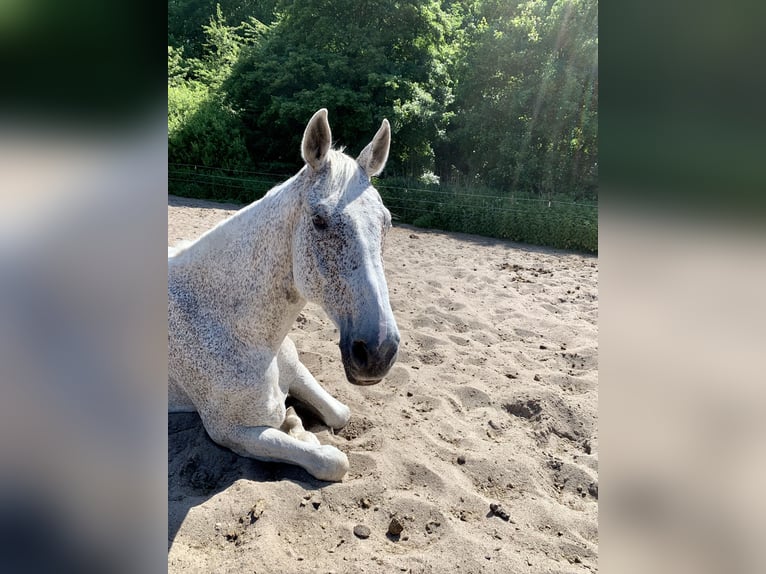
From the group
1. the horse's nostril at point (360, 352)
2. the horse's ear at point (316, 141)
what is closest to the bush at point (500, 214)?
the horse's ear at point (316, 141)

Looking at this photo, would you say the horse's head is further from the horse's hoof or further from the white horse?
the horse's hoof

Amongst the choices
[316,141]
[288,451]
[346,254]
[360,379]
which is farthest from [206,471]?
[316,141]

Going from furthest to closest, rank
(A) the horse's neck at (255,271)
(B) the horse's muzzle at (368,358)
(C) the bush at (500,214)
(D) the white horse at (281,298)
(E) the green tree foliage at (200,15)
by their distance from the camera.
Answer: (E) the green tree foliage at (200,15)
(C) the bush at (500,214)
(A) the horse's neck at (255,271)
(D) the white horse at (281,298)
(B) the horse's muzzle at (368,358)

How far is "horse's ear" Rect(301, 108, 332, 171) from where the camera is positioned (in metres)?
1.94

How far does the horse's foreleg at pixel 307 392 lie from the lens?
2861 millimetres

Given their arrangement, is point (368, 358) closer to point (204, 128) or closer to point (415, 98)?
point (204, 128)

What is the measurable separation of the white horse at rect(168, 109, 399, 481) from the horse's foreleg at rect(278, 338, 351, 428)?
11mm

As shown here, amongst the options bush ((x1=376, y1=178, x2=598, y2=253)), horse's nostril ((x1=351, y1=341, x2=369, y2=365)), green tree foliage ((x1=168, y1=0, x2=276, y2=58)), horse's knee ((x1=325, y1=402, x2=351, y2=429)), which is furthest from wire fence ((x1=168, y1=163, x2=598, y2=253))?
green tree foliage ((x1=168, y1=0, x2=276, y2=58))

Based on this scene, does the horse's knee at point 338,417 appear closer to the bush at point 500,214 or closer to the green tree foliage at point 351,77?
the bush at point 500,214

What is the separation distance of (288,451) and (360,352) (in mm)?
964

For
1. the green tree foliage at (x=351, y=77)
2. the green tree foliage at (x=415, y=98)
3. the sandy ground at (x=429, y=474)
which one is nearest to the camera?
the sandy ground at (x=429, y=474)
